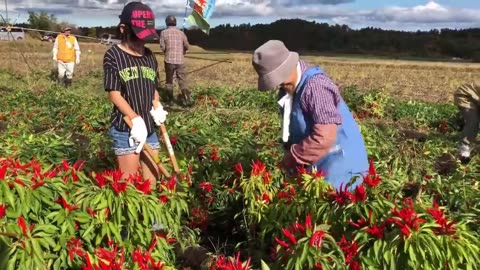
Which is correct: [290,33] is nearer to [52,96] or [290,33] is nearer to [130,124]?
[52,96]

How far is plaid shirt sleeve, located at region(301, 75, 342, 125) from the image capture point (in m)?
2.97

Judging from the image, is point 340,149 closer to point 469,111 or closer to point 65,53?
point 469,111

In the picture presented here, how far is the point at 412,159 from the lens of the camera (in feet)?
16.0

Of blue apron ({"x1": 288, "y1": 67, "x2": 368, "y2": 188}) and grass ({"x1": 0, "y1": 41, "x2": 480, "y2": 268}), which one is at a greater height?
blue apron ({"x1": 288, "y1": 67, "x2": 368, "y2": 188})

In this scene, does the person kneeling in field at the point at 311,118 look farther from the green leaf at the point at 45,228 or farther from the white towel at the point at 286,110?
the green leaf at the point at 45,228

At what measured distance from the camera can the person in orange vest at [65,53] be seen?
46.0ft

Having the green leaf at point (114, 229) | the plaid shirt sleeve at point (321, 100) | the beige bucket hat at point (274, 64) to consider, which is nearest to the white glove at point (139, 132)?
the green leaf at point (114, 229)

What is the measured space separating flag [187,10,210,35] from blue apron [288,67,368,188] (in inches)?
391

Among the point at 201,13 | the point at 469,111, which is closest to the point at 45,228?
the point at 469,111

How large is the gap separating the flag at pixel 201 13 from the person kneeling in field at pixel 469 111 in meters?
7.14

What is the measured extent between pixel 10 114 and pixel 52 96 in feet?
5.41

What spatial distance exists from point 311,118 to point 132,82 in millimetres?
1363

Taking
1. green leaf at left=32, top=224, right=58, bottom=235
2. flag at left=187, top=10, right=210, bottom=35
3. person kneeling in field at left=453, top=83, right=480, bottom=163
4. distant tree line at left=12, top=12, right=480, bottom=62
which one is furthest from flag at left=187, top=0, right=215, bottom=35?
distant tree line at left=12, top=12, right=480, bottom=62

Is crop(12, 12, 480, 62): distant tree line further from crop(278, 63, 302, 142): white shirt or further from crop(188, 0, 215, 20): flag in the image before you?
crop(278, 63, 302, 142): white shirt
